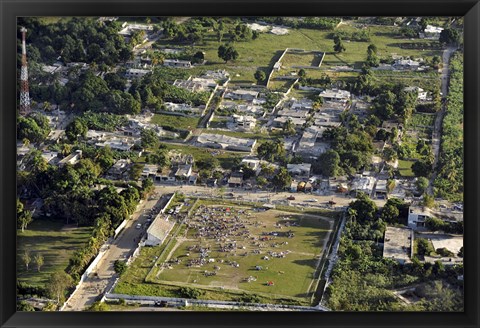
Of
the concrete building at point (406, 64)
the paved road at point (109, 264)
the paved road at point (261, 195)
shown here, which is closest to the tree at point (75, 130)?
the paved road at point (261, 195)

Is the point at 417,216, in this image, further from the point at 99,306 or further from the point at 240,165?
the point at 99,306

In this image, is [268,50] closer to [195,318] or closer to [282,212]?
[282,212]

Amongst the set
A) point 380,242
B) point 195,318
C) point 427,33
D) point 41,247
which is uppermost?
point 195,318

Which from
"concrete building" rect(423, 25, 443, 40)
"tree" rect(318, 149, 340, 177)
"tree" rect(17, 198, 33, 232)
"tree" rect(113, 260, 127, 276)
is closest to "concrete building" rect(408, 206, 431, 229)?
"tree" rect(318, 149, 340, 177)

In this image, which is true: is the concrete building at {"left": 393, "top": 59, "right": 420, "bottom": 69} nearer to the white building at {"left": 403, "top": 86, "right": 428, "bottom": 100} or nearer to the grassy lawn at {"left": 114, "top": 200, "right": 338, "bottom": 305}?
the white building at {"left": 403, "top": 86, "right": 428, "bottom": 100}

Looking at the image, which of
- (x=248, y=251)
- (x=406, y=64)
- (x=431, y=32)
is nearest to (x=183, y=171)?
(x=248, y=251)

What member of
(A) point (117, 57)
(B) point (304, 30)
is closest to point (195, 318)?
(A) point (117, 57)
